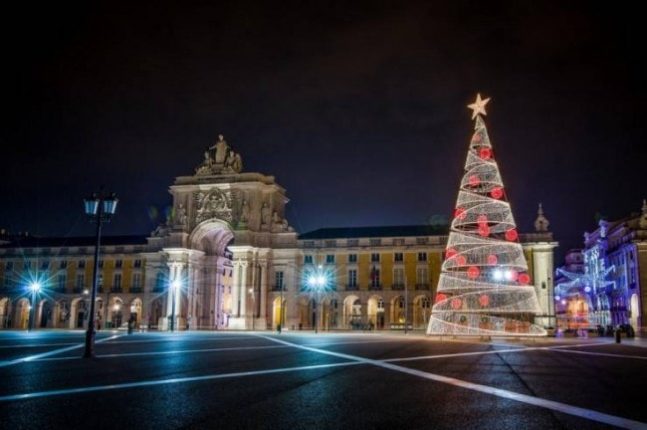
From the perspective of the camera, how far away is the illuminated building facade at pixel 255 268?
249 feet

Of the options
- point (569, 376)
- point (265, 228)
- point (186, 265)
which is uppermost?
point (265, 228)

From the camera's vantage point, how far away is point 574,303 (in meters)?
127

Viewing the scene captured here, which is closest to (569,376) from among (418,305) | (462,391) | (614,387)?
(614,387)

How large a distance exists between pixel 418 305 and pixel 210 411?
68.3 metres

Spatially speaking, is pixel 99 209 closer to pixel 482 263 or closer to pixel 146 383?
pixel 146 383

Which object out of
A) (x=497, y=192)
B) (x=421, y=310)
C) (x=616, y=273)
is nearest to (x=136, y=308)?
(x=421, y=310)

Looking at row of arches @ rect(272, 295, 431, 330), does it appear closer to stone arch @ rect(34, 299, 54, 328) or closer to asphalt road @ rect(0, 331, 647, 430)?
stone arch @ rect(34, 299, 54, 328)

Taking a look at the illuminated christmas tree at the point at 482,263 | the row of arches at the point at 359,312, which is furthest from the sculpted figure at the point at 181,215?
the illuminated christmas tree at the point at 482,263

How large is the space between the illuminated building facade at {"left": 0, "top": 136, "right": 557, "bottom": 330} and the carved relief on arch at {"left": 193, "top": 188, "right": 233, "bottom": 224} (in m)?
0.15

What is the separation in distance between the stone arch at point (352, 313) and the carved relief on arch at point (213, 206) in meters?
18.8

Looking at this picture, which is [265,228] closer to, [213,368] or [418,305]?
[418,305]

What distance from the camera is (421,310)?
7625cm

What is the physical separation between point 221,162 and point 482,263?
157 ft

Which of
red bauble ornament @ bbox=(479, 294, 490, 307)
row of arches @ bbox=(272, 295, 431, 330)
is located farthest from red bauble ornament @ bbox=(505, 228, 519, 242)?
row of arches @ bbox=(272, 295, 431, 330)
